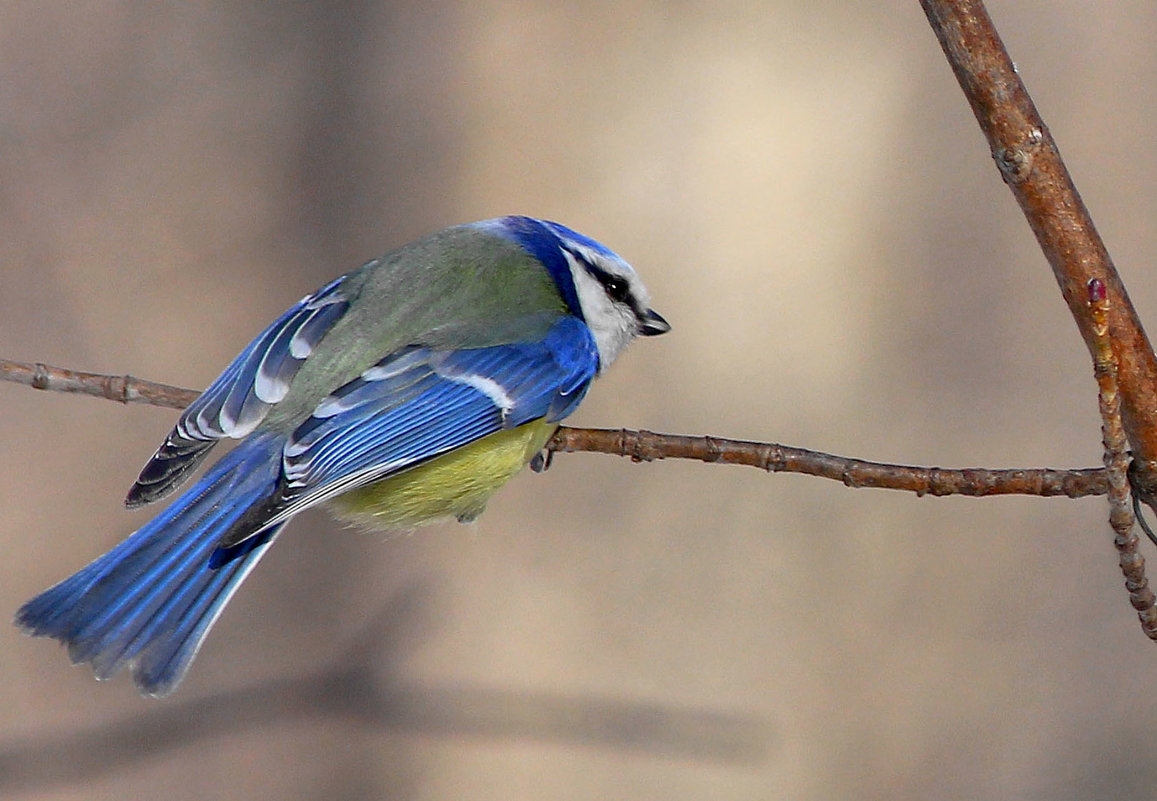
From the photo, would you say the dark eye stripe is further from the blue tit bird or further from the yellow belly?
the yellow belly

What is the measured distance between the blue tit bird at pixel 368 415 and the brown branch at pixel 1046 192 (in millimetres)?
821

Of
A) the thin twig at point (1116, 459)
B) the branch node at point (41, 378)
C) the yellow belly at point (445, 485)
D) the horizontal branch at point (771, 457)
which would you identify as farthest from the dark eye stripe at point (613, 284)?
the thin twig at point (1116, 459)

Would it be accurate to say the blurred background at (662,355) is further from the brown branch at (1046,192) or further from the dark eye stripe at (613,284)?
the brown branch at (1046,192)

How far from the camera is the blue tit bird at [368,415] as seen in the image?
150 centimetres

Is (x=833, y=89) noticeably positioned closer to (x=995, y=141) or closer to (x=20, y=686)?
(x=995, y=141)

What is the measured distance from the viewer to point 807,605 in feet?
7.70

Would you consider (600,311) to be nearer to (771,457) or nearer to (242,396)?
(242,396)

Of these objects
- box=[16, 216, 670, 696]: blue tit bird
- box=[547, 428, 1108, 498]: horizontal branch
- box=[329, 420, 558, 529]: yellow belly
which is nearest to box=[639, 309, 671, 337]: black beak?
box=[16, 216, 670, 696]: blue tit bird

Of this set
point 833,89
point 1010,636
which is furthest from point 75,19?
point 1010,636

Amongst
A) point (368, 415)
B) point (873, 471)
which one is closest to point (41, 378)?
point (368, 415)

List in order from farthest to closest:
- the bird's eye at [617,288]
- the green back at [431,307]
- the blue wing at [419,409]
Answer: the bird's eye at [617,288] < the green back at [431,307] < the blue wing at [419,409]

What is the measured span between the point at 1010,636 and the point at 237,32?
183cm

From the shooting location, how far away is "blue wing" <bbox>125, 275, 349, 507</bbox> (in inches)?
65.1

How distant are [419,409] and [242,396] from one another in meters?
0.25
